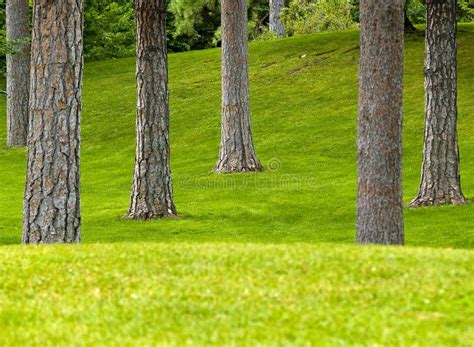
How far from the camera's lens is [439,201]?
2077 cm

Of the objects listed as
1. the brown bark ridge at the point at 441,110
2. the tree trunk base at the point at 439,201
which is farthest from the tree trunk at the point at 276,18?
the tree trunk base at the point at 439,201

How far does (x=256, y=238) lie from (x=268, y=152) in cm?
1239

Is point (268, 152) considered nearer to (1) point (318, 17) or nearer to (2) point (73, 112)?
(2) point (73, 112)

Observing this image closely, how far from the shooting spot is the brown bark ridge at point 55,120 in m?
13.6

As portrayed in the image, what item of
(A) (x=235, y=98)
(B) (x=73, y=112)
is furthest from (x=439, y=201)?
(B) (x=73, y=112)

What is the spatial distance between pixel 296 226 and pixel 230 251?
9.06 metres

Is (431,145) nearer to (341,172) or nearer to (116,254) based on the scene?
(341,172)

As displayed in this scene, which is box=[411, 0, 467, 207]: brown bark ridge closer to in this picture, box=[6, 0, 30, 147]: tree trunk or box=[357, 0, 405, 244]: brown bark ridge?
box=[357, 0, 405, 244]: brown bark ridge

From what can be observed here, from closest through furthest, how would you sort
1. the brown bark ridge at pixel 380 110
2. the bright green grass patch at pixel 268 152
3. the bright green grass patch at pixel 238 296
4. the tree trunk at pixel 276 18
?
the bright green grass patch at pixel 238 296 → the brown bark ridge at pixel 380 110 → the bright green grass patch at pixel 268 152 → the tree trunk at pixel 276 18

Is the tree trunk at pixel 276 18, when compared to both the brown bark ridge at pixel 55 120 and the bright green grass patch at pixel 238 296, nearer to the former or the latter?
the brown bark ridge at pixel 55 120

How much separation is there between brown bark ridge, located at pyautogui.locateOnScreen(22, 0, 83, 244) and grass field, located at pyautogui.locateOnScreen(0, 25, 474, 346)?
1.01 metres

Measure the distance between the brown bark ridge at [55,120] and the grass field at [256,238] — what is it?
1.01 metres

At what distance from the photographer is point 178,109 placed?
122 ft

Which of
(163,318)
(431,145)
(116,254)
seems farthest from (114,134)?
(163,318)
